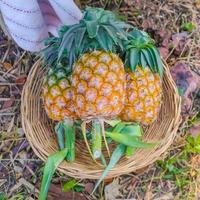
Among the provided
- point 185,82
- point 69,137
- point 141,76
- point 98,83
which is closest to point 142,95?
point 141,76

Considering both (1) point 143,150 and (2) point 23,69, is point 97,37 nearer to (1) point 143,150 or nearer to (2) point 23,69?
(1) point 143,150

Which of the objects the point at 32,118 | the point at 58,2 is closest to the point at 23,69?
the point at 32,118

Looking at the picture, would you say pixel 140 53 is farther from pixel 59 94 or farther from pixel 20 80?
pixel 20 80

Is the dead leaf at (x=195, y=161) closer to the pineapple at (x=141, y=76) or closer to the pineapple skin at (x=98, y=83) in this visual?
the pineapple at (x=141, y=76)

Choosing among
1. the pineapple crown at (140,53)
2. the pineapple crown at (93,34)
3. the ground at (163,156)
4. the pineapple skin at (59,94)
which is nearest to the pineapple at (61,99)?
the pineapple skin at (59,94)

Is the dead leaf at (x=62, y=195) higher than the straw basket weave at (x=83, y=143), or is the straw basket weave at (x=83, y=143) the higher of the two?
the straw basket weave at (x=83, y=143)

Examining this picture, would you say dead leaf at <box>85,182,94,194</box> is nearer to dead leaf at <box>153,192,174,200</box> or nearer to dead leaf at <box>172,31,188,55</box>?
dead leaf at <box>153,192,174,200</box>

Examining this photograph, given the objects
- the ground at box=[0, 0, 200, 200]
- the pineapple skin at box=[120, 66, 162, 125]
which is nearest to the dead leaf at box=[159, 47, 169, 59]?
the ground at box=[0, 0, 200, 200]
